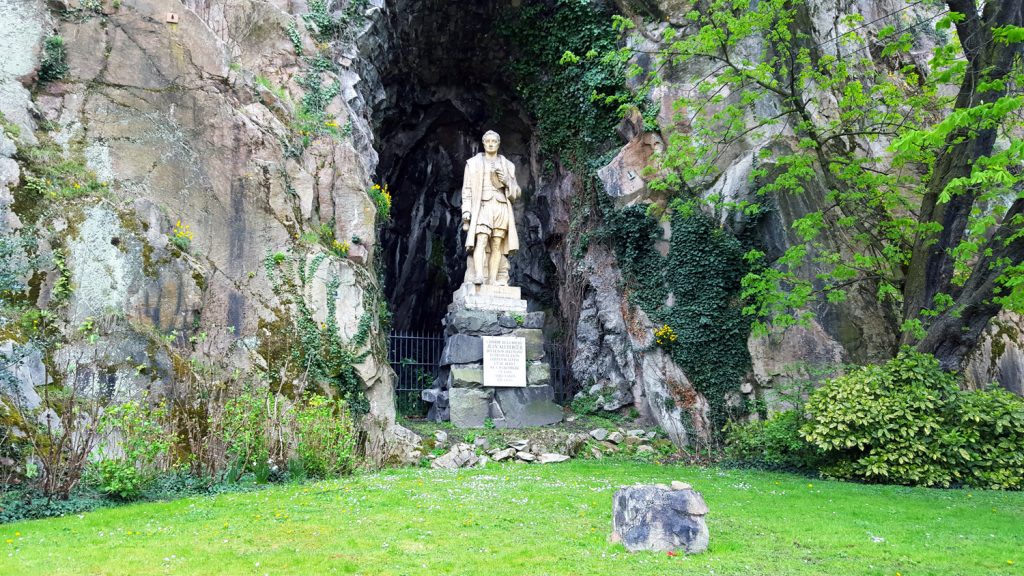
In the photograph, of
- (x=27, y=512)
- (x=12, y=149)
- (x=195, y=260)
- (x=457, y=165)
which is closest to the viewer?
(x=27, y=512)

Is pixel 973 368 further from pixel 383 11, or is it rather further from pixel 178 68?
pixel 178 68

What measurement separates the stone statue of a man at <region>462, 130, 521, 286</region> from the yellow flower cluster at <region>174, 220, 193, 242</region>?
528 centimetres

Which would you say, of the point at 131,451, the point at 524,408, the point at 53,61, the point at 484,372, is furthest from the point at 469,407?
the point at 53,61

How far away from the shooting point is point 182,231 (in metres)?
10.4

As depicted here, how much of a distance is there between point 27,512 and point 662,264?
10.9 meters

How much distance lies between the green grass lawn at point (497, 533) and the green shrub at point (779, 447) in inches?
55.3

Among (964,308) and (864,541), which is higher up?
(964,308)

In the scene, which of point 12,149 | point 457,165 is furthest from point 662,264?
point 12,149

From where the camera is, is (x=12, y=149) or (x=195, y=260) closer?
(x=12, y=149)

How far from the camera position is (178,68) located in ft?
37.1

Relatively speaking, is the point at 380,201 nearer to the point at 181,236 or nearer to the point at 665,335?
the point at 181,236

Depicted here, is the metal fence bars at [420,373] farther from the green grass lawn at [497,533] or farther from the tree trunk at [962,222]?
the tree trunk at [962,222]

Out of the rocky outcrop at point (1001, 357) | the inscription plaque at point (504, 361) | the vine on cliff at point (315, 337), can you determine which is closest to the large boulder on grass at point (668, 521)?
the vine on cliff at point (315, 337)

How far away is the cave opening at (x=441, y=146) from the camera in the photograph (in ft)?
57.5
